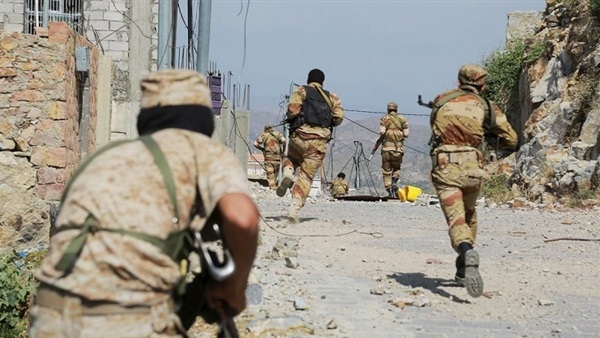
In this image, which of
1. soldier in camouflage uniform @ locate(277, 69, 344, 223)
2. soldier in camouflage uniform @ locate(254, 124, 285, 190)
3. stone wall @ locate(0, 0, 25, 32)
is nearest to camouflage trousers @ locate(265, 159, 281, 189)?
soldier in camouflage uniform @ locate(254, 124, 285, 190)

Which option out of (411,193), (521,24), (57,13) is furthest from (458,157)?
(521,24)

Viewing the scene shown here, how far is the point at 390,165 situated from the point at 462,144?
12476 millimetres

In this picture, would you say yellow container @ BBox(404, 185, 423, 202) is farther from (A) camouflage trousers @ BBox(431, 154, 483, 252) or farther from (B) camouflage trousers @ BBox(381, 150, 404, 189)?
(A) camouflage trousers @ BBox(431, 154, 483, 252)

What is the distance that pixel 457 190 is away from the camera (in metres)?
7.11

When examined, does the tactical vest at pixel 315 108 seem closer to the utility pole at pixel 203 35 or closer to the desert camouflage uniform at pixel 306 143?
the desert camouflage uniform at pixel 306 143

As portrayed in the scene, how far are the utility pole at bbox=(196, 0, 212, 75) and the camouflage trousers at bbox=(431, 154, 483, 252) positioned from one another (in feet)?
9.31

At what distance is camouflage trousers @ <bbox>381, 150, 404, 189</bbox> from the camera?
64.0ft

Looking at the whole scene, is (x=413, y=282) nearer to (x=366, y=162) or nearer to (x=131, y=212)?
(x=131, y=212)

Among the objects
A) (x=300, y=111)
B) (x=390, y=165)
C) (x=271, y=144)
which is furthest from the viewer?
(x=271, y=144)

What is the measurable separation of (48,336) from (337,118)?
334 inches

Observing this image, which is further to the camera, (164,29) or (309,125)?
(309,125)

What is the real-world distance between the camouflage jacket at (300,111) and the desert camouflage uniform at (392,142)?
26.7 feet

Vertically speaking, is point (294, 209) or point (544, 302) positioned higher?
point (544, 302)

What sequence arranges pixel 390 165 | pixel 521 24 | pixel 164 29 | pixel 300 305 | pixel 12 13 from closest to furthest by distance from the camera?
pixel 300 305 < pixel 164 29 < pixel 12 13 < pixel 390 165 < pixel 521 24
